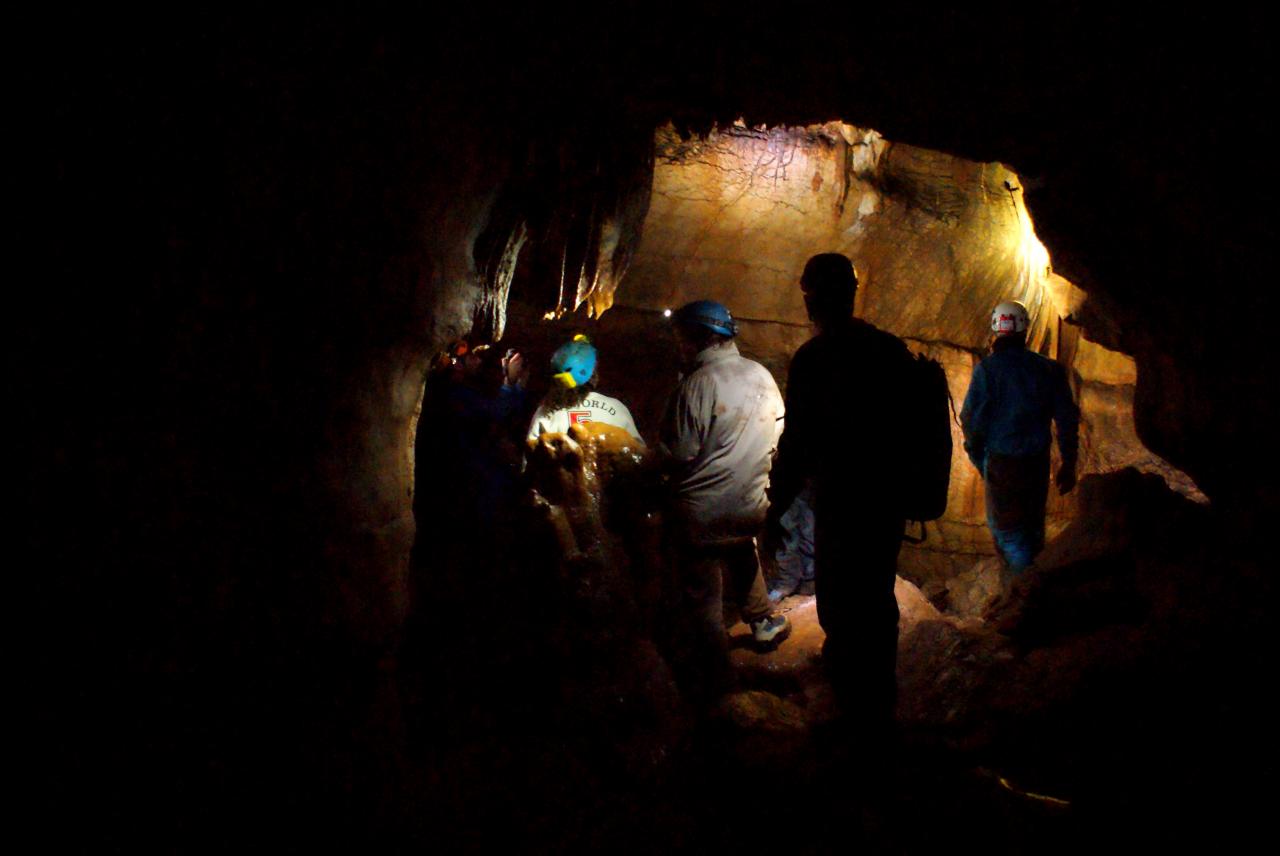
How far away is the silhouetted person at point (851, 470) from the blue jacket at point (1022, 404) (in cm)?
214

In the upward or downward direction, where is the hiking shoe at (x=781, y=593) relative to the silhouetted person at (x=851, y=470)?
downward

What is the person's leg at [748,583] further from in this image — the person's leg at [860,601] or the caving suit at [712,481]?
the person's leg at [860,601]

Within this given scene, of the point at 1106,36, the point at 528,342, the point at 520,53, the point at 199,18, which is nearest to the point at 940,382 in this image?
the point at 1106,36

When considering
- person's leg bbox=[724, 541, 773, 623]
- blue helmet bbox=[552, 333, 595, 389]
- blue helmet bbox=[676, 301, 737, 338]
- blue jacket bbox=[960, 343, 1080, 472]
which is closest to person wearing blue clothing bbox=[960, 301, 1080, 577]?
blue jacket bbox=[960, 343, 1080, 472]

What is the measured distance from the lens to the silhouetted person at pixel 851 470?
10.1ft

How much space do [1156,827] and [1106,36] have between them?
2.93m

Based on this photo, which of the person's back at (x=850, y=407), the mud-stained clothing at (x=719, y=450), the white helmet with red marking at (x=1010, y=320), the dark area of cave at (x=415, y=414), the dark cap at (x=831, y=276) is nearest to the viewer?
the dark area of cave at (x=415, y=414)

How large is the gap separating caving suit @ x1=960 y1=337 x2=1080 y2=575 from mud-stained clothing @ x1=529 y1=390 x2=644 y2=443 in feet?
7.70

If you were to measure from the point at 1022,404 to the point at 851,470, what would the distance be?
2.37 metres

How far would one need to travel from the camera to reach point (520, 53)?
2.88m

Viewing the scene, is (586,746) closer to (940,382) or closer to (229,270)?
(940,382)

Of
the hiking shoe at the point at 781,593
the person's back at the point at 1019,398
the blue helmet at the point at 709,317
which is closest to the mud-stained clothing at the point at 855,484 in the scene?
the blue helmet at the point at 709,317

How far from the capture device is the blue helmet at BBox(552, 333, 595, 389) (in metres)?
4.87

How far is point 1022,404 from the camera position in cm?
482
